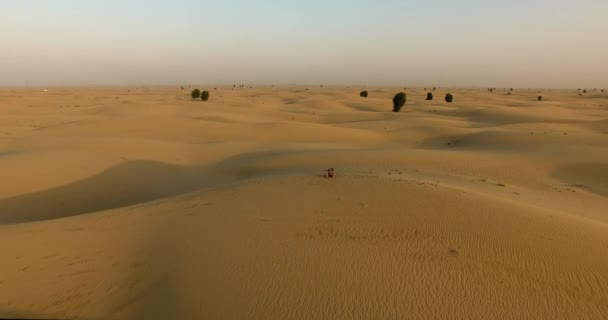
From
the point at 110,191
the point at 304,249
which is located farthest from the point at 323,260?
the point at 110,191

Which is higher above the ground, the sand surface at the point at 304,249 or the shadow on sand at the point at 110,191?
the sand surface at the point at 304,249

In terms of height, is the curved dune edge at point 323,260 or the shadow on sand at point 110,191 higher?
the curved dune edge at point 323,260

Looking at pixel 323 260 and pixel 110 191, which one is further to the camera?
pixel 110 191

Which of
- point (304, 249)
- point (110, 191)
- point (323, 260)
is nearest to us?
point (323, 260)

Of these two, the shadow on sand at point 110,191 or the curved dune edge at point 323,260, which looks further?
the shadow on sand at point 110,191

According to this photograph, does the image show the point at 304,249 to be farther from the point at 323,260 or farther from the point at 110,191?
the point at 110,191

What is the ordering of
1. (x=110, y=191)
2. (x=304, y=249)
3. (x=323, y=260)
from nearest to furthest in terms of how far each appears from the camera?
1. (x=323, y=260)
2. (x=304, y=249)
3. (x=110, y=191)

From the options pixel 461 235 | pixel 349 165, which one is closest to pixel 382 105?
pixel 349 165

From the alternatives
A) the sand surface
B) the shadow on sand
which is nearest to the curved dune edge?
the sand surface

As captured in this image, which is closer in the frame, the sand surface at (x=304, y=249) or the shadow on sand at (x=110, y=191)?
the sand surface at (x=304, y=249)

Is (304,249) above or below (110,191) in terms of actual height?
above

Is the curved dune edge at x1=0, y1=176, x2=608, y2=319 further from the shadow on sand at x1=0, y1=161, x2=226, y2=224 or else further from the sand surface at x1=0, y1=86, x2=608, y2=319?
the shadow on sand at x1=0, y1=161, x2=226, y2=224

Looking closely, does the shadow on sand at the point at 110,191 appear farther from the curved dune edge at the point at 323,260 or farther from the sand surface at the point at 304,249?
the curved dune edge at the point at 323,260

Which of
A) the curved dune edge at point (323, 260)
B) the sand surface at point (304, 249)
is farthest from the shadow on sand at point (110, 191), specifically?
the curved dune edge at point (323, 260)
